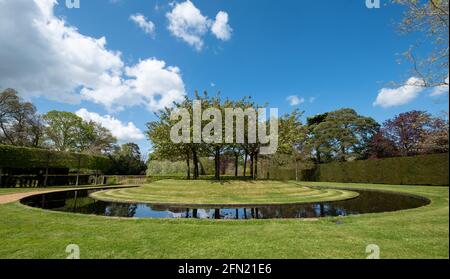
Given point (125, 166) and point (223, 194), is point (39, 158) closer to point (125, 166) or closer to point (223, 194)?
point (125, 166)

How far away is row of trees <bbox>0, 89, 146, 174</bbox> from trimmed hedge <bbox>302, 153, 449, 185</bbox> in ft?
115

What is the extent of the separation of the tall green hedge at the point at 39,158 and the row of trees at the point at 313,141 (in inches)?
497

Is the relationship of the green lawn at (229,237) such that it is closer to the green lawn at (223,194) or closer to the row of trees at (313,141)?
the green lawn at (223,194)

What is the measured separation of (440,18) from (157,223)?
29.5 feet

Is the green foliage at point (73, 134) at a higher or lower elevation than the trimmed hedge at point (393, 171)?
higher

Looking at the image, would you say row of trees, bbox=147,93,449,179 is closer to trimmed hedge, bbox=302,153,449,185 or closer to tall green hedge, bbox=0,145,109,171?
trimmed hedge, bbox=302,153,449,185

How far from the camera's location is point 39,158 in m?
26.4

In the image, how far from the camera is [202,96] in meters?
21.5

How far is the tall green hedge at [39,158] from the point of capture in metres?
23.7

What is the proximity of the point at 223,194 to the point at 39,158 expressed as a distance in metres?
22.1

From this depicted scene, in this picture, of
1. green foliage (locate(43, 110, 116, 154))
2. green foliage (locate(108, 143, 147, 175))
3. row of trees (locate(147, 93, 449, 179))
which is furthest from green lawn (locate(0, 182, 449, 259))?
green foliage (locate(43, 110, 116, 154))

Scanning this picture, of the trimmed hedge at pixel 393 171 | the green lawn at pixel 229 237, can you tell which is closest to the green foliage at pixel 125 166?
the trimmed hedge at pixel 393 171
